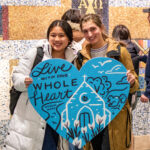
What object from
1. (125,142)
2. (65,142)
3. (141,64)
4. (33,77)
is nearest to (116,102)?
(125,142)

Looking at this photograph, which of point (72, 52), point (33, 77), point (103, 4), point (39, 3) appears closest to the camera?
point (33, 77)

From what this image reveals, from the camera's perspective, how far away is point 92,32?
1.46 meters

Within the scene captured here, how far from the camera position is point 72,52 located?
1.48m

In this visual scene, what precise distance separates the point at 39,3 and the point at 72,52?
2.87 ft

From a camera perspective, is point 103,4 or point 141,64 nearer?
point 103,4

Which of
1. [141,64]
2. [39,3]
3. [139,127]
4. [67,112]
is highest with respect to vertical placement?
[39,3]

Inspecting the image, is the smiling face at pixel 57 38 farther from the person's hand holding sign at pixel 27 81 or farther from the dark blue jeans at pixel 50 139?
the dark blue jeans at pixel 50 139

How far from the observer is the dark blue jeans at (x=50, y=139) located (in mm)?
1431

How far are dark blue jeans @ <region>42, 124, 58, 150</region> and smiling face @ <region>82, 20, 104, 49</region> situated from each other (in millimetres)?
628

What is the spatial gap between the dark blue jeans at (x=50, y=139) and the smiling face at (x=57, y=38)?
1.68ft

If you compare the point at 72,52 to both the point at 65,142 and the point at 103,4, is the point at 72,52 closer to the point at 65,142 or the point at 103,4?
the point at 65,142

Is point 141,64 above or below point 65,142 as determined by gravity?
above

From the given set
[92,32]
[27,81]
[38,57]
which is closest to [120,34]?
[92,32]

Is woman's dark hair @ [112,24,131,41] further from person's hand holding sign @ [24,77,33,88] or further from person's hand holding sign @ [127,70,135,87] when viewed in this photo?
person's hand holding sign @ [24,77,33,88]
